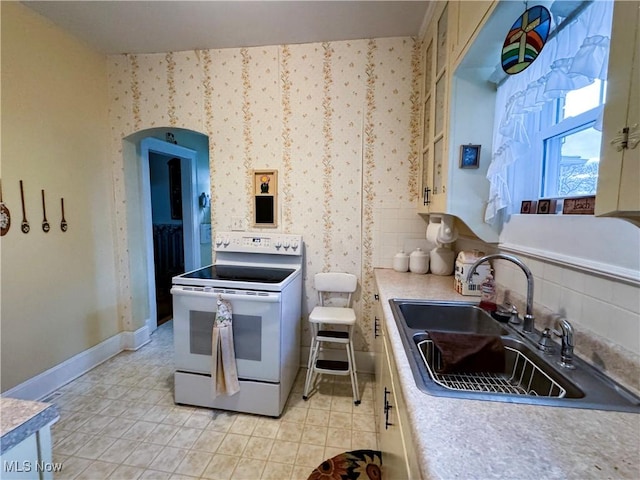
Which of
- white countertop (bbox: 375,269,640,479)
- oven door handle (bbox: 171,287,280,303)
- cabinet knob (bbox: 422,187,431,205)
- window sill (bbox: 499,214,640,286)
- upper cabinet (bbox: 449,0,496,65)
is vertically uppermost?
upper cabinet (bbox: 449,0,496,65)

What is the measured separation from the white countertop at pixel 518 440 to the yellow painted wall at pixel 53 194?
256 centimetres

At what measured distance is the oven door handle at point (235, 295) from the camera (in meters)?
1.82

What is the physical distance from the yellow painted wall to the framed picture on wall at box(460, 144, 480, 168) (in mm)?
2735

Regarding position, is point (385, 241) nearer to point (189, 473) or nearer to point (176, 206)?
point (189, 473)

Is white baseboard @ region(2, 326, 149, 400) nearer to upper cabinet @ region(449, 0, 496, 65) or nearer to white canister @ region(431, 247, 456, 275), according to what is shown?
white canister @ region(431, 247, 456, 275)

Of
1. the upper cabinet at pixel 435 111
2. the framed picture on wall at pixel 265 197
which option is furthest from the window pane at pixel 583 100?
the framed picture on wall at pixel 265 197

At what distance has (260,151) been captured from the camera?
97.3 inches

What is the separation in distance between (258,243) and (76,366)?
5.71 ft

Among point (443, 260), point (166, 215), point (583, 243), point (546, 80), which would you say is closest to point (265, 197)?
point (443, 260)

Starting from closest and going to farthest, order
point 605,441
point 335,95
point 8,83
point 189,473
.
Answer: point 605,441 < point 189,473 < point 8,83 < point 335,95

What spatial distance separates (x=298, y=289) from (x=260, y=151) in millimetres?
1186

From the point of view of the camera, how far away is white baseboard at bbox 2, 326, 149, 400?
2.02m

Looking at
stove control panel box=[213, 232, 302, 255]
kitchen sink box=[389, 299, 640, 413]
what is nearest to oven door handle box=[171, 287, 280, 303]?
stove control panel box=[213, 232, 302, 255]

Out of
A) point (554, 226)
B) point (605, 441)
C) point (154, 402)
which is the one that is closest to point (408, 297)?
point (554, 226)
